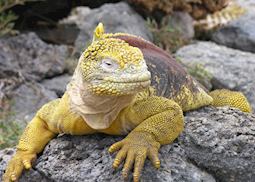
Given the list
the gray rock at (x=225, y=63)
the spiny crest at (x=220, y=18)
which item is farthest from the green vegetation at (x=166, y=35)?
the spiny crest at (x=220, y=18)

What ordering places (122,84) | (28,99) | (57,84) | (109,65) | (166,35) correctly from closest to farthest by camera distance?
(122,84) < (109,65) < (28,99) < (57,84) < (166,35)

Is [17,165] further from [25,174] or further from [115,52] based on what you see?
[115,52]

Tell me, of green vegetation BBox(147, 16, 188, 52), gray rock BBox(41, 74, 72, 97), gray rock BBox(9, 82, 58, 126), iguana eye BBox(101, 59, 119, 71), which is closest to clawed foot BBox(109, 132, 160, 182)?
iguana eye BBox(101, 59, 119, 71)

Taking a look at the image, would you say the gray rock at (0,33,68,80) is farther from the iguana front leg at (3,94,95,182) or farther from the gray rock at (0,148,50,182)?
the iguana front leg at (3,94,95,182)

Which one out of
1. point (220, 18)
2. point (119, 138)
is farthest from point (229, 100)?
point (220, 18)

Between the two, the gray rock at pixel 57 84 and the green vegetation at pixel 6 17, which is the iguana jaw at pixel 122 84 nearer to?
Result: the gray rock at pixel 57 84

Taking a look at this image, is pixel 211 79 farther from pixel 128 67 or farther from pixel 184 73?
pixel 128 67
